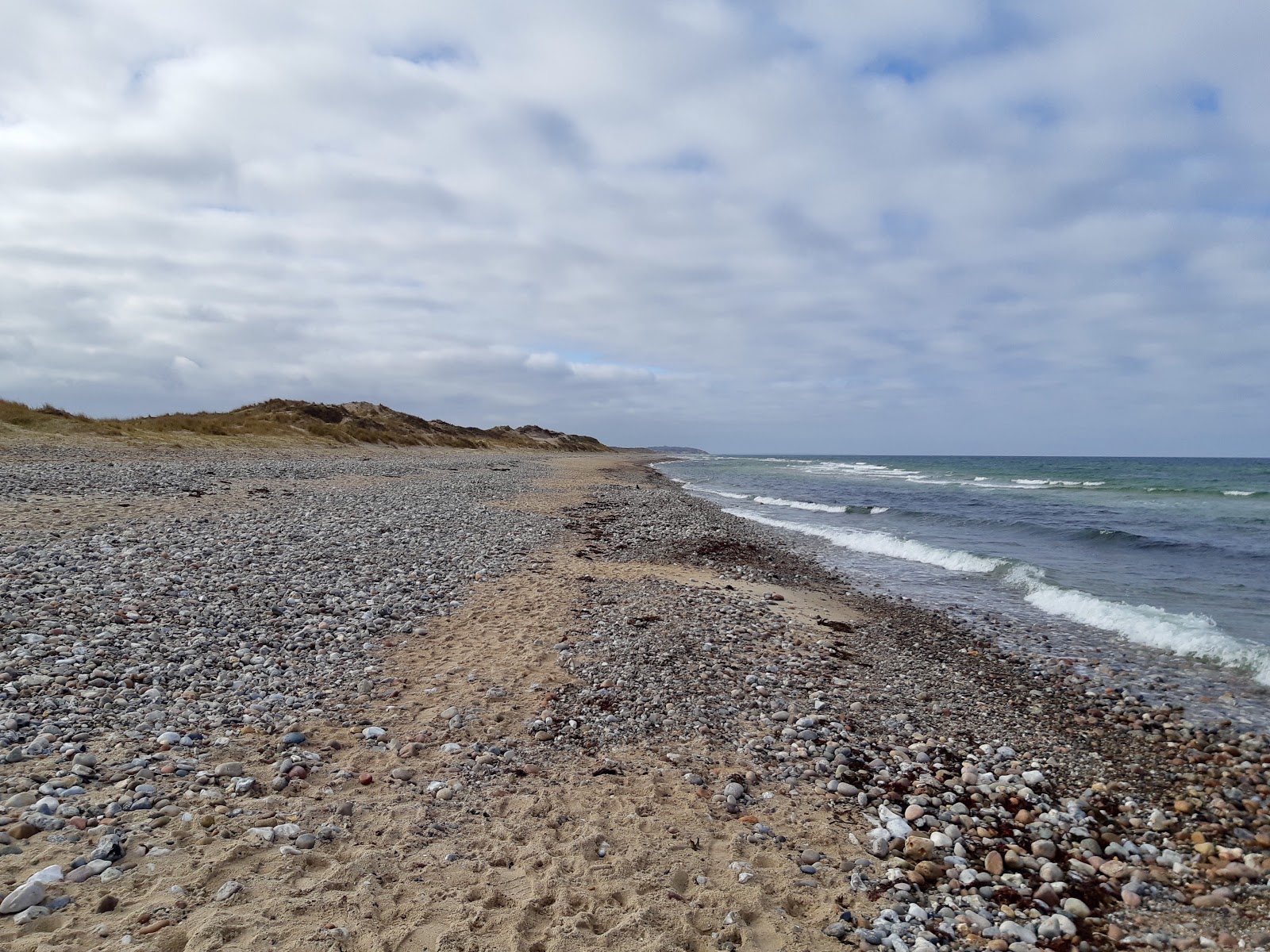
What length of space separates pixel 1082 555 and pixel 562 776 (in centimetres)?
1787

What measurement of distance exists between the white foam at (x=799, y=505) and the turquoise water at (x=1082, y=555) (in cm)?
7

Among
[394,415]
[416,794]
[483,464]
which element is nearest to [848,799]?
[416,794]

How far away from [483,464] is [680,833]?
141ft

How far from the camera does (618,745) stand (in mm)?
5762

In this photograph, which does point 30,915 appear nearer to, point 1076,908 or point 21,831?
point 21,831

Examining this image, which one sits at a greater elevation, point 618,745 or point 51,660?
point 51,660

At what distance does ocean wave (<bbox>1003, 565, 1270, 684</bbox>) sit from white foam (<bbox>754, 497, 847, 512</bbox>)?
49.1 feet

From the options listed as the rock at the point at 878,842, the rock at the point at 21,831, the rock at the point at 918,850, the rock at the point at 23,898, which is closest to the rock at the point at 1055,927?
the rock at the point at 918,850

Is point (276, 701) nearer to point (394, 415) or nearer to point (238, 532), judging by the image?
point (238, 532)

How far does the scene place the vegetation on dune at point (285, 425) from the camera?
99.3ft

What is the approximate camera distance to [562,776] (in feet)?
17.1

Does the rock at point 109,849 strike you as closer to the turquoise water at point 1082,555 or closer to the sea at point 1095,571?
the sea at point 1095,571

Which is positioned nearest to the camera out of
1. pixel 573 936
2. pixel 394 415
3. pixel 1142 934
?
pixel 573 936

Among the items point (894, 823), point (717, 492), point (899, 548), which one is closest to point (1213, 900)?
point (894, 823)
